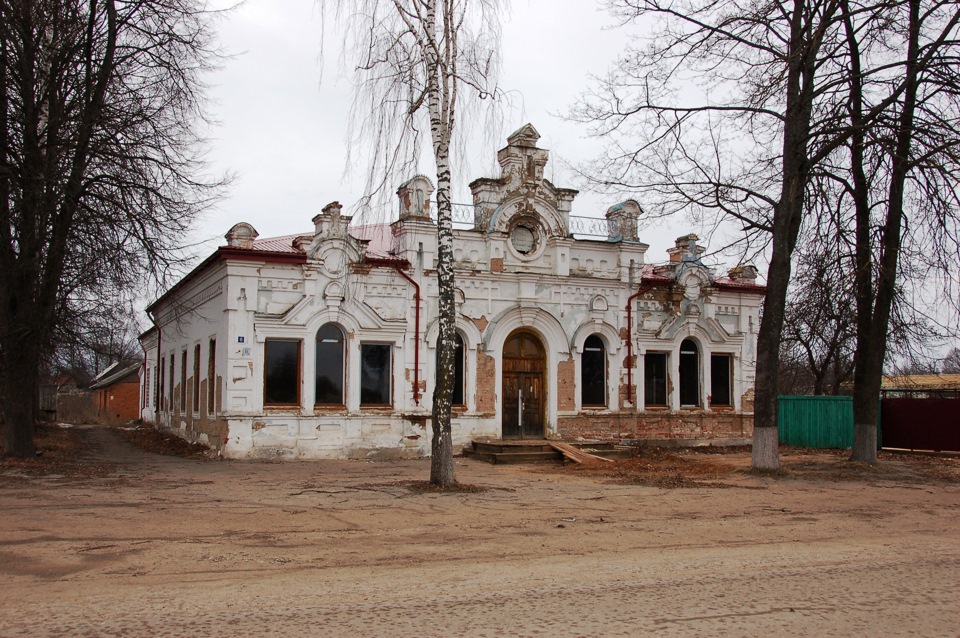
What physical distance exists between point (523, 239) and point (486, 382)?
4113 mm

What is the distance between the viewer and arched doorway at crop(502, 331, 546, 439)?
74.4ft

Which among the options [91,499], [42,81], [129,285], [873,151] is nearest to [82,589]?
[91,499]

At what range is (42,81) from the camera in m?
17.0

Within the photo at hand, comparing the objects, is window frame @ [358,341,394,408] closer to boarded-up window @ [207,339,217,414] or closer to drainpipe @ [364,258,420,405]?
drainpipe @ [364,258,420,405]

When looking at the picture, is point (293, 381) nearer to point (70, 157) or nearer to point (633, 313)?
point (70, 157)

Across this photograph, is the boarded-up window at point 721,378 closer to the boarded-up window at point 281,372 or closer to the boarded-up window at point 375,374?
the boarded-up window at point 375,374

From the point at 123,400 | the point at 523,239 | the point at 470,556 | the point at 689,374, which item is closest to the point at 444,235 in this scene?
the point at 470,556

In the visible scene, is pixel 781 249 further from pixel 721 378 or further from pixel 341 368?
pixel 341 368

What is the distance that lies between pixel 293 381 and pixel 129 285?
475 cm

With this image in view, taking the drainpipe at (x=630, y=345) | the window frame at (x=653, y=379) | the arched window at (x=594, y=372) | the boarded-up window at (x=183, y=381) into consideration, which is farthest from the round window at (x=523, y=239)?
the boarded-up window at (x=183, y=381)

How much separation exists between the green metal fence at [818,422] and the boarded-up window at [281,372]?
15.6 metres

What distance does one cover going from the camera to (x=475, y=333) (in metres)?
22.1

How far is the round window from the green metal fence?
33.5ft

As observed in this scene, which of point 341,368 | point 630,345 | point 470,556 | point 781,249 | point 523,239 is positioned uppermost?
point 523,239
